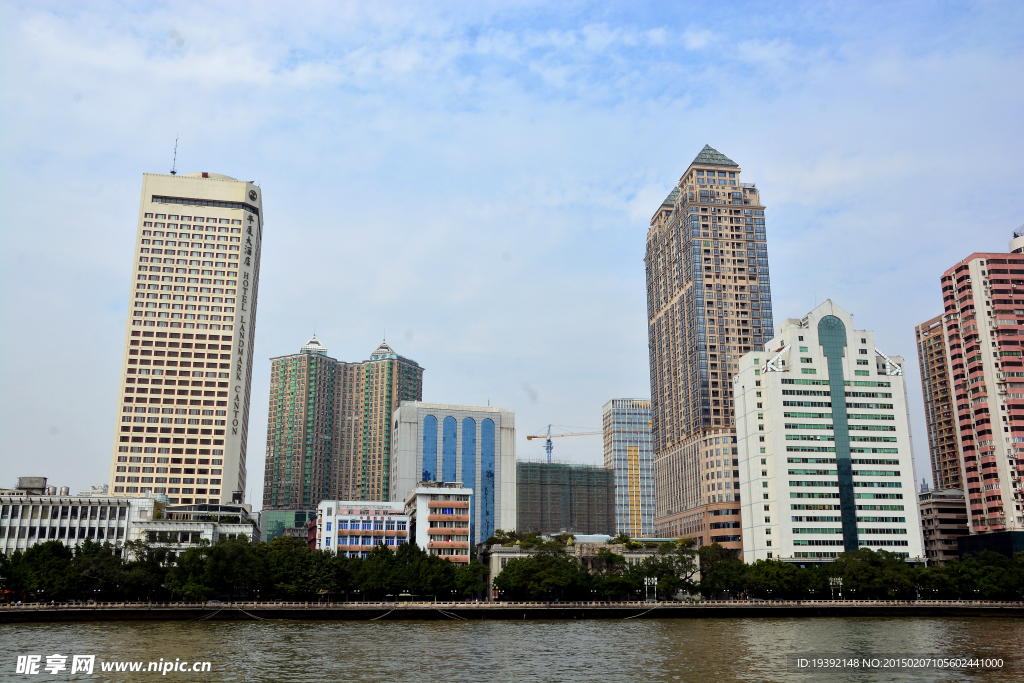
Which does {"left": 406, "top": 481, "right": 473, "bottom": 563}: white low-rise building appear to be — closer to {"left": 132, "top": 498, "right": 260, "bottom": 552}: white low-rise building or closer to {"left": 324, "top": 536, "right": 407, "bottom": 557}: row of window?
{"left": 324, "top": 536, "right": 407, "bottom": 557}: row of window

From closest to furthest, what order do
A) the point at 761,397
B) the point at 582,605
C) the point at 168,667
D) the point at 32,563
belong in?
1. the point at 168,667
2. the point at 32,563
3. the point at 582,605
4. the point at 761,397

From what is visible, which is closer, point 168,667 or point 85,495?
point 168,667

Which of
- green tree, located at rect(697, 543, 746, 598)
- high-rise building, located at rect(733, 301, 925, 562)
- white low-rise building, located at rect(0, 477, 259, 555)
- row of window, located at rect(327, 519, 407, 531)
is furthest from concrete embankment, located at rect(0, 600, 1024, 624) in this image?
row of window, located at rect(327, 519, 407, 531)

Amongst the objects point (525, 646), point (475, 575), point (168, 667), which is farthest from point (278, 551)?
point (168, 667)

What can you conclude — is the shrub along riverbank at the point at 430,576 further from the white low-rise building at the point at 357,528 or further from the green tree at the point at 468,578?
the white low-rise building at the point at 357,528

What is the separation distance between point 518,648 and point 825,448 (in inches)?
4578

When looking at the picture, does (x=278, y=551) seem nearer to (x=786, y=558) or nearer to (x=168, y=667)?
(x=168, y=667)

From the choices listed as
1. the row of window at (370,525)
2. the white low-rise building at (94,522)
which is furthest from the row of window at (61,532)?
the row of window at (370,525)

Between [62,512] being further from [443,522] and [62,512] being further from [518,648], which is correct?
[518,648]

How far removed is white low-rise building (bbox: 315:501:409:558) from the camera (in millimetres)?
185250

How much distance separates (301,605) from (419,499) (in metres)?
51.8

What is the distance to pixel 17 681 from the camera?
220 feet

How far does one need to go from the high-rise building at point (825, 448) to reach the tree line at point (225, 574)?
69.7m

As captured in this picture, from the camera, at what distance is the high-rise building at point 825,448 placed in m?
A: 182
